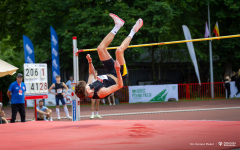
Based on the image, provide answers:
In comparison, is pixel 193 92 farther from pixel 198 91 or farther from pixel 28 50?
pixel 28 50

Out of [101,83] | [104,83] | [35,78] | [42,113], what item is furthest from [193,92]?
[101,83]

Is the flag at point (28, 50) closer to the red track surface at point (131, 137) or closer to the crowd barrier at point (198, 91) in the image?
the crowd barrier at point (198, 91)

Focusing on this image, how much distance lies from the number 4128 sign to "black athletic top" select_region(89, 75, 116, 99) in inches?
227

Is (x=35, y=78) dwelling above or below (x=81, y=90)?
above

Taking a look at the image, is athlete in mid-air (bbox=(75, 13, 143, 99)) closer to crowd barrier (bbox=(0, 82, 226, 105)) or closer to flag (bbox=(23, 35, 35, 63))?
flag (bbox=(23, 35, 35, 63))

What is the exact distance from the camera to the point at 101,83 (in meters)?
8.38

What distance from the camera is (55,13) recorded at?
25.8m

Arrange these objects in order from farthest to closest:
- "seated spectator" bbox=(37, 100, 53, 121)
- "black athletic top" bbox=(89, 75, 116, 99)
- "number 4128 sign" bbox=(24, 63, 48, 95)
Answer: "seated spectator" bbox=(37, 100, 53, 121) → "number 4128 sign" bbox=(24, 63, 48, 95) → "black athletic top" bbox=(89, 75, 116, 99)

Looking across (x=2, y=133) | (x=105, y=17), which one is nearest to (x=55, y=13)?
(x=105, y=17)

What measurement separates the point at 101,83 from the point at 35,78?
603 cm

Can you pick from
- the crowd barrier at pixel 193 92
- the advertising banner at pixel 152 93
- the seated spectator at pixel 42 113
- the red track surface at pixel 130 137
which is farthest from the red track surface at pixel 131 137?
the crowd barrier at pixel 193 92

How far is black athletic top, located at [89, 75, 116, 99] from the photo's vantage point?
8.19 m

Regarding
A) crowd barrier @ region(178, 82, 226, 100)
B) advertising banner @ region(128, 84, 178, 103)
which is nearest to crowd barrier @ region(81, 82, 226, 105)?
crowd barrier @ region(178, 82, 226, 100)

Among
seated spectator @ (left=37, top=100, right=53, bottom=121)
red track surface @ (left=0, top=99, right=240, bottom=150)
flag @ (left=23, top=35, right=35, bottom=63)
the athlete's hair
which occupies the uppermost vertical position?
flag @ (left=23, top=35, right=35, bottom=63)
